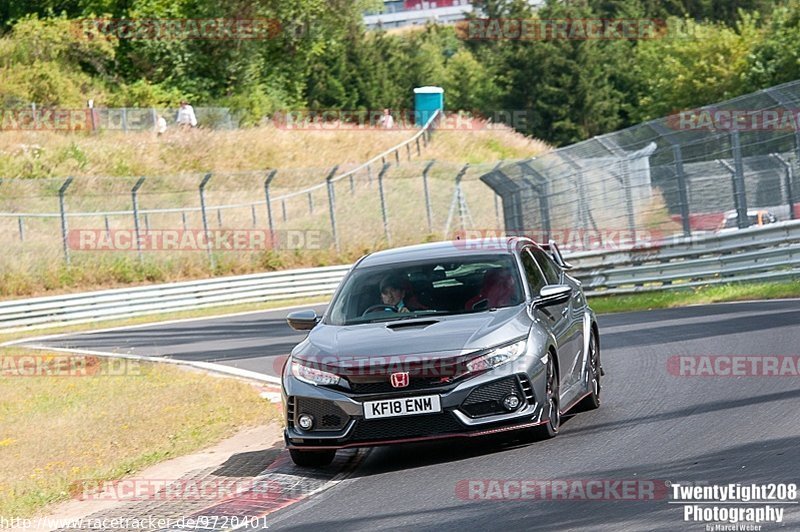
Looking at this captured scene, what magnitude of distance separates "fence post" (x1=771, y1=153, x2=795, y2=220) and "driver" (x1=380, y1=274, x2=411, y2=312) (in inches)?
492

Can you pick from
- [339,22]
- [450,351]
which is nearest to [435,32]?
[339,22]

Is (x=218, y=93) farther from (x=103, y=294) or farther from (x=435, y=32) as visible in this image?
(x=435, y=32)

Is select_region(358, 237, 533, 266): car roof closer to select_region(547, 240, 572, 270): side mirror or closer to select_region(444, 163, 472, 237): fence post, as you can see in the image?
select_region(547, 240, 572, 270): side mirror

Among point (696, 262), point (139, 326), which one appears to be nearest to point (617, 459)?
point (696, 262)

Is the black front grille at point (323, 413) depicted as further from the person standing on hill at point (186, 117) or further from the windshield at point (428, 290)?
the person standing on hill at point (186, 117)

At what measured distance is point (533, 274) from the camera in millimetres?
10555

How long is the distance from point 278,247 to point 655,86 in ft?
156

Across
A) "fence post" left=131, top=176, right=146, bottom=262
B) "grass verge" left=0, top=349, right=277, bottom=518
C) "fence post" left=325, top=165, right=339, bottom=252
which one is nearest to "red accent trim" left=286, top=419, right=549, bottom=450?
"grass verge" left=0, top=349, right=277, bottom=518

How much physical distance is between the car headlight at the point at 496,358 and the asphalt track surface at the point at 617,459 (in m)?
0.63

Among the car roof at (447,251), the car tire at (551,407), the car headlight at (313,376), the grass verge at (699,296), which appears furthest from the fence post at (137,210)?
the car tire at (551,407)

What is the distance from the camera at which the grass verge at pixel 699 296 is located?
2008 cm

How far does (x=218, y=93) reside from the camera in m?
64.5

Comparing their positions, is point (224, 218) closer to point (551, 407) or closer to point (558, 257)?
point (558, 257)

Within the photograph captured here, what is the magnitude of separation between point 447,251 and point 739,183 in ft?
39.8
